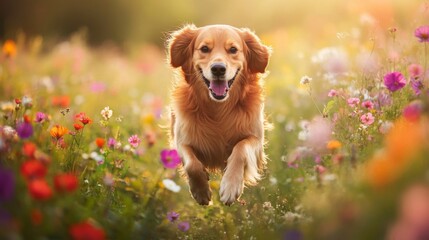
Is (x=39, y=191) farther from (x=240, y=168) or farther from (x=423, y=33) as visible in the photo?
(x=423, y=33)

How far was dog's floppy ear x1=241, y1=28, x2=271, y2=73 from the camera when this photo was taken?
4.96 meters

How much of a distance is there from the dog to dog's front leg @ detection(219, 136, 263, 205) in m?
0.01

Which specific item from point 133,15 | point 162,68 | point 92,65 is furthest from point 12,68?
point 133,15

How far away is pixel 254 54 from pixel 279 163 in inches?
35.9

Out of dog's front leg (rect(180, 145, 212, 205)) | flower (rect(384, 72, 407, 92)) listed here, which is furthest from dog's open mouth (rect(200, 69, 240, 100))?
flower (rect(384, 72, 407, 92))

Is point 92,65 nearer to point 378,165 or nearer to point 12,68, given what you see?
point 12,68

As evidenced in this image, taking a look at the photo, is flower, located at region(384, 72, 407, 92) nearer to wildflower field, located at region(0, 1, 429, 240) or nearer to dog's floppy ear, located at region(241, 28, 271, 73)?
wildflower field, located at region(0, 1, 429, 240)

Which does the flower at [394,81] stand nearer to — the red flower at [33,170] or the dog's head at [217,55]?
the dog's head at [217,55]

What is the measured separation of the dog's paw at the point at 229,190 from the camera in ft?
12.6

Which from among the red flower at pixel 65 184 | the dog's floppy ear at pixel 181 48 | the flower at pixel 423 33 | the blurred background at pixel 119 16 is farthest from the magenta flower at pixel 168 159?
the blurred background at pixel 119 16

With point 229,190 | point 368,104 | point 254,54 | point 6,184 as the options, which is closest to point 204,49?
point 254,54

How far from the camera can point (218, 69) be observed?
430 cm

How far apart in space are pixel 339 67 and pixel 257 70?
817mm

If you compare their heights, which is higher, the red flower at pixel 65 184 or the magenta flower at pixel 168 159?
the magenta flower at pixel 168 159
